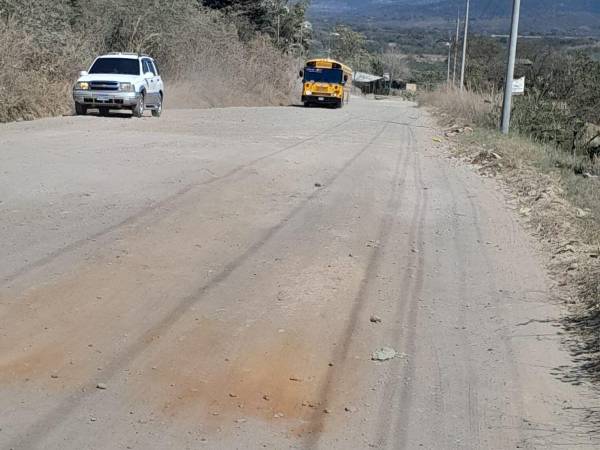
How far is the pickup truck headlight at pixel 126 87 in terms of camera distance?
25.1 m

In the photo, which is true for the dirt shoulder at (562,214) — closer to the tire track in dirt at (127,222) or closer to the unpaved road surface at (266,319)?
the unpaved road surface at (266,319)

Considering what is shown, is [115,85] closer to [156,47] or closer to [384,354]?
[156,47]

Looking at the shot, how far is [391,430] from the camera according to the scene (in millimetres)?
5035

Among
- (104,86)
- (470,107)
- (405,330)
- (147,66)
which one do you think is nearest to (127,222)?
(405,330)

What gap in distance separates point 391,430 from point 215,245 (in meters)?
4.39

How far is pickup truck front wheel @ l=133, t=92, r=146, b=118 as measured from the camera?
25.8 metres

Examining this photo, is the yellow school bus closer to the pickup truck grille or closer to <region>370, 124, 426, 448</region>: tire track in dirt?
the pickup truck grille

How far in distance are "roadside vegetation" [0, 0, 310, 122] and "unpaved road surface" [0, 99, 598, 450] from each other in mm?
14511

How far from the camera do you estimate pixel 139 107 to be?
2602 cm

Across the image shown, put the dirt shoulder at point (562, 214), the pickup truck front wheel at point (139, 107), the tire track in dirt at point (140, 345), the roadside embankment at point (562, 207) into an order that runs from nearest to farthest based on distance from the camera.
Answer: the tire track in dirt at point (140, 345) → the dirt shoulder at point (562, 214) → the roadside embankment at point (562, 207) → the pickup truck front wheel at point (139, 107)

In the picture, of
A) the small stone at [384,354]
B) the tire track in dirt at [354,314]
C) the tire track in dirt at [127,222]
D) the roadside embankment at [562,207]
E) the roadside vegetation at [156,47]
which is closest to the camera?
the tire track in dirt at [354,314]

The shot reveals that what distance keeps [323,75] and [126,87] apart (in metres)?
25.6

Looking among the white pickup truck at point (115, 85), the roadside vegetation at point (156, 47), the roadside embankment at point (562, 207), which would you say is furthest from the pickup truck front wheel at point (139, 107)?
the roadside embankment at point (562, 207)

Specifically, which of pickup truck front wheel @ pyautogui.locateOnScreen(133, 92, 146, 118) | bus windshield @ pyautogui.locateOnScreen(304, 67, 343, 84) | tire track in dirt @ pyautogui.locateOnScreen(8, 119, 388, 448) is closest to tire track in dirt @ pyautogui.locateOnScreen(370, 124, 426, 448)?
tire track in dirt @ pyautogui.locateOnScreen(8, 119, 388, 448)
